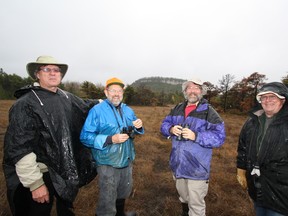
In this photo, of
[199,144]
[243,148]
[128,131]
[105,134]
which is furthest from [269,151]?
[105,134]

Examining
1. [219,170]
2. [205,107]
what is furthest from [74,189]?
[219,170]

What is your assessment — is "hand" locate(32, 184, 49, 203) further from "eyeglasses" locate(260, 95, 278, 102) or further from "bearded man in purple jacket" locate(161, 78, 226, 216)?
"eyeglasses" locate(260, 95, 278, 102)

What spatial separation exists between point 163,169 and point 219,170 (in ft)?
6.11

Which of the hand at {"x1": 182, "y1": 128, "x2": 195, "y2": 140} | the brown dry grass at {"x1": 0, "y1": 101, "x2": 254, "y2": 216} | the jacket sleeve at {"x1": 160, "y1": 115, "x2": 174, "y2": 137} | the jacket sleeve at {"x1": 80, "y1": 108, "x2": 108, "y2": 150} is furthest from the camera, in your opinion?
the brown dry grass at {"x1": 0, "y1": 101, "x2": 254, "y2": 216}

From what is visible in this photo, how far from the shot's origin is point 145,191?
4801 millimetres

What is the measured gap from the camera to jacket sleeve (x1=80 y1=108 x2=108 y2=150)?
8.79ft

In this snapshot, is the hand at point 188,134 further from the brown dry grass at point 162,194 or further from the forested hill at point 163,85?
the forested hill at point 163,85

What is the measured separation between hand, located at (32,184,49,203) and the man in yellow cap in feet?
2.43

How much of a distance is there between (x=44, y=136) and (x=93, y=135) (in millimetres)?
641

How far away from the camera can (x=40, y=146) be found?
2.48 m

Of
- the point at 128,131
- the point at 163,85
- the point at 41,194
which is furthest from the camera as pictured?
the point at 163,85

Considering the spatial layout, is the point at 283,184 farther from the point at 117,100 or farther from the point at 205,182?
the point at 117,100

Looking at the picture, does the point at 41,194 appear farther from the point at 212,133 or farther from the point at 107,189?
the point at 212,133

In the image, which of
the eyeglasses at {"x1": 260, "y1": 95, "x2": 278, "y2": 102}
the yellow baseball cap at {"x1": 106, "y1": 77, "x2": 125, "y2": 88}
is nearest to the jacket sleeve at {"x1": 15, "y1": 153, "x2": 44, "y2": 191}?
the yellow baseball cap at {"x1": 106, "y1": 77, "x2": 125, "y2": 88}
